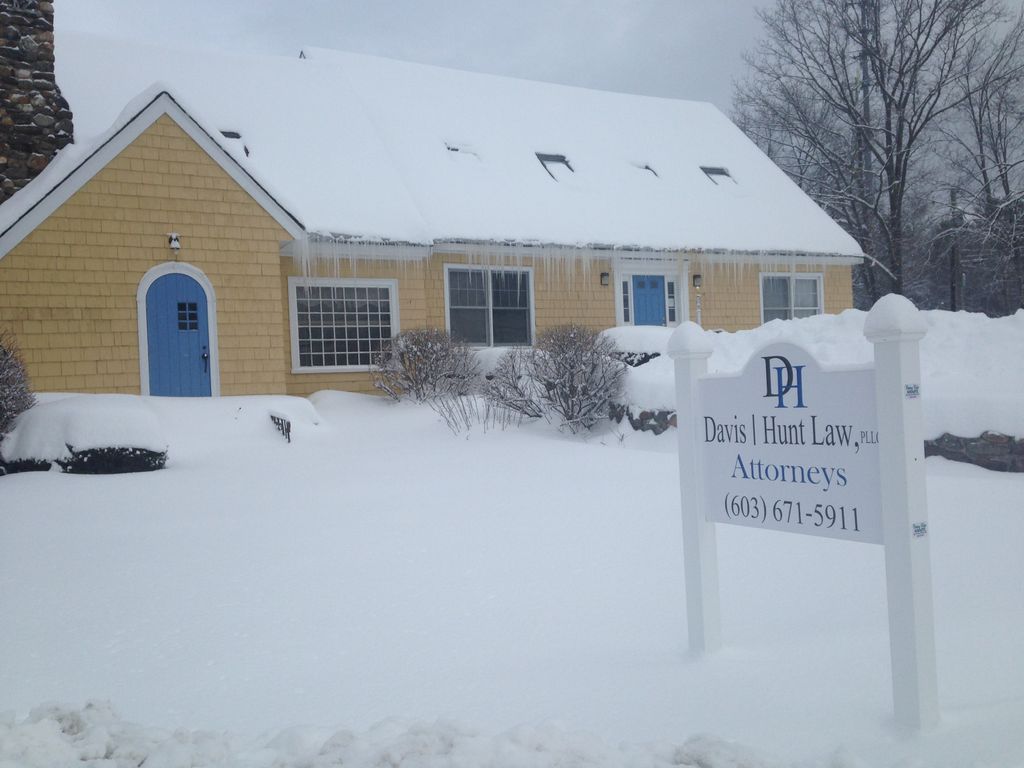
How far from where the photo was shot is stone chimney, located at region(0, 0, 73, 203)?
12.7m

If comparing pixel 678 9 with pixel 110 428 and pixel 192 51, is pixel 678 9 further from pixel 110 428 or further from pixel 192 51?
pixel 110 428

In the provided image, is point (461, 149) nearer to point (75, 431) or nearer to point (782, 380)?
point (75, 431)

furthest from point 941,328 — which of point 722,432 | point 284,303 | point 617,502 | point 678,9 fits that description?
point 678,9

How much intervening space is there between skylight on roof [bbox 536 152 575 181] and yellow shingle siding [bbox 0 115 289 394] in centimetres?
706

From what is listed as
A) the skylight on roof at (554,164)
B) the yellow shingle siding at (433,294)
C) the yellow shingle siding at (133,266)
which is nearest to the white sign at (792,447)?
the yellow shingle siding at (133,266)

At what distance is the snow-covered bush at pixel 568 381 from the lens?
1062cm

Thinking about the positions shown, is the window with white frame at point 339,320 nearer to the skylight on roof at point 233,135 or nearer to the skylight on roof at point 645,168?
the skylight on roof at point 233,135

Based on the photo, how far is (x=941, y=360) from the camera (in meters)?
9.09

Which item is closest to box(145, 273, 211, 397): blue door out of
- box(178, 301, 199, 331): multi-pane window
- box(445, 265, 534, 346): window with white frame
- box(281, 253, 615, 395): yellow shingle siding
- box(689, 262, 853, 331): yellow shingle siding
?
box(178, 301, 199, 331): multi-pane window

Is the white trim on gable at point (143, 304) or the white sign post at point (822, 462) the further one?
the white trim on gable at point (143, 304)

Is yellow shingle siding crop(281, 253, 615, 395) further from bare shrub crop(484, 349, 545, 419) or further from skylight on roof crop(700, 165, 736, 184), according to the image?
skylight on roof crop(700, 165, 736, 184)

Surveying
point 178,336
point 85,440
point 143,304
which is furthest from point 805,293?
point 85,440

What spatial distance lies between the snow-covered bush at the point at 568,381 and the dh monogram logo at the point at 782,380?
23.1 feet

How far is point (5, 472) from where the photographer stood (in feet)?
29.1
